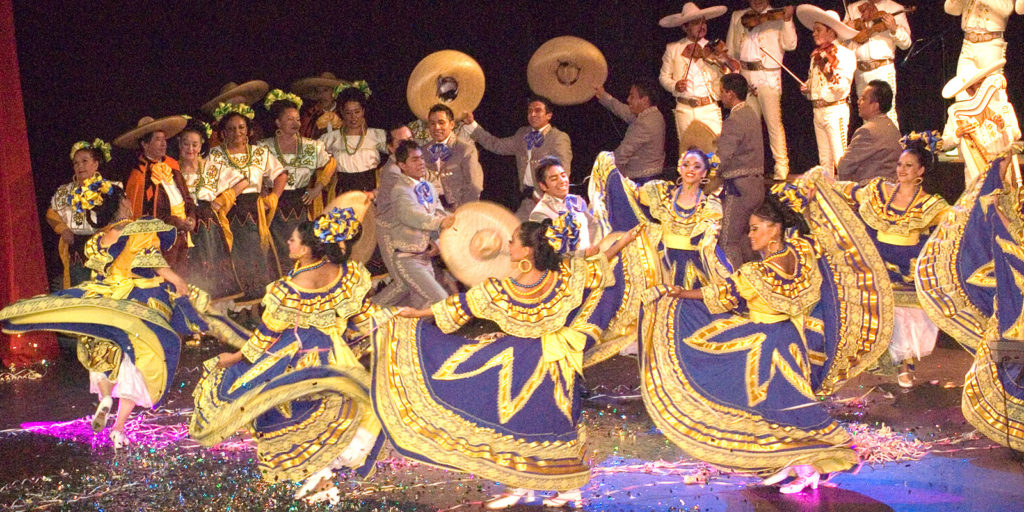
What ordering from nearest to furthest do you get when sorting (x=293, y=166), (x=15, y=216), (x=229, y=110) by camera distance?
(x=15, y=216) < (x=229, y=110) < (x=293, y=166)

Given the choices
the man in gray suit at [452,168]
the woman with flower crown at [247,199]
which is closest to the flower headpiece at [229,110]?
the woman with flower crown at [247,199]

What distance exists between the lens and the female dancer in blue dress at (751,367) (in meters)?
5.16

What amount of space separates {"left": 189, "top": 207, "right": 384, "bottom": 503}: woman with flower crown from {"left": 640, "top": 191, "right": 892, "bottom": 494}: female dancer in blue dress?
4.51ft

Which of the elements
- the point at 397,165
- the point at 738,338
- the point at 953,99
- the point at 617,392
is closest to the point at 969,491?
the point at 738,338

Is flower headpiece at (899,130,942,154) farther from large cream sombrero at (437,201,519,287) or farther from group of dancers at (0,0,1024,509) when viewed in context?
large cream sombrero at (437,201,519,287)

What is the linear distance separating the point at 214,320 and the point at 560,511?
1939 mm

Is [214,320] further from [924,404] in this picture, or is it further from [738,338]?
[924,404]

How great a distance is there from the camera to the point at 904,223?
6793mm

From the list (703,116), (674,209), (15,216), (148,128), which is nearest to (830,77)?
(703,116)

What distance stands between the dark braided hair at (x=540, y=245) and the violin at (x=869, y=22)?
507 centimetres

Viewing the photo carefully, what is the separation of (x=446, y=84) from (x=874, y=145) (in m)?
3.47

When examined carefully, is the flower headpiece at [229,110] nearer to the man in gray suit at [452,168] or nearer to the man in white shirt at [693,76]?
the man in gray suit at [452,168]

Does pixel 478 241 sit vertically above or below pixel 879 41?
below

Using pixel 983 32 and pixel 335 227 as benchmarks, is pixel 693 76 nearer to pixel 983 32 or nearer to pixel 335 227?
pixel 983 32
